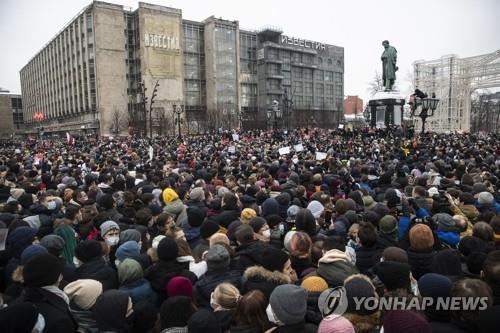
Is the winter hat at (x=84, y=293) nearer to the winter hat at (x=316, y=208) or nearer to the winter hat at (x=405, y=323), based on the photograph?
the winter hat at (x=405, y=323)

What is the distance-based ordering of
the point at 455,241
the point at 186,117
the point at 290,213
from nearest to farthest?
1. the point at 455,241
2. the point at 290,213
3. the point at 186,117

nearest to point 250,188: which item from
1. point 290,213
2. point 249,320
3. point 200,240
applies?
point 290,213

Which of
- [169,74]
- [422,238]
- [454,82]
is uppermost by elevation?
[169,74]

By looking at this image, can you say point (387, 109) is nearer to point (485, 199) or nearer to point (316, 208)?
point (485, 199)

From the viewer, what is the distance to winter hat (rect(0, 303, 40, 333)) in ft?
9.03

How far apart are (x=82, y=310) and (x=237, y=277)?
152cm

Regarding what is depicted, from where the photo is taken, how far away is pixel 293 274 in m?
4.13

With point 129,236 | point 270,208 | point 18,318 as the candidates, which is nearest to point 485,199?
point 270,208

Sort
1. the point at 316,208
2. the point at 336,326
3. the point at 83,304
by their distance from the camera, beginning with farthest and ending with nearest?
the point at 316,208 → the point at 83,304 → the point at 336,326

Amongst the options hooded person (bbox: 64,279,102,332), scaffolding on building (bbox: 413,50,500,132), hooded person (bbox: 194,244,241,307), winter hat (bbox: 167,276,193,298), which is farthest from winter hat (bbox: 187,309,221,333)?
scaffolding on building (bbox: 413,50,500,132)

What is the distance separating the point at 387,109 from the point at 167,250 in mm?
27418

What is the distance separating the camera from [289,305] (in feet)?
9.52

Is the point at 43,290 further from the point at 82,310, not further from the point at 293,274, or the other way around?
the point at 293,274

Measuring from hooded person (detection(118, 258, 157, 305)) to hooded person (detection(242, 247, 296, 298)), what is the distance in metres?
1.03
